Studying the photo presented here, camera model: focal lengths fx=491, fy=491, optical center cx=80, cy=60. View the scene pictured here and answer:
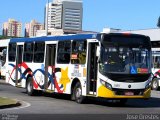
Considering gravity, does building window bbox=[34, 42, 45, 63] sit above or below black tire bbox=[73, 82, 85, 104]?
above

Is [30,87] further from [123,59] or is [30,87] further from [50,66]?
[123,59]

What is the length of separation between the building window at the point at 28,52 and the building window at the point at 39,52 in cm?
48

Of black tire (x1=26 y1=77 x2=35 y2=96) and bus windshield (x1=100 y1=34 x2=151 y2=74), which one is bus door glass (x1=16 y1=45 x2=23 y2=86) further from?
bus windshield (x1=100 y1=34 x2=151 y2=74)

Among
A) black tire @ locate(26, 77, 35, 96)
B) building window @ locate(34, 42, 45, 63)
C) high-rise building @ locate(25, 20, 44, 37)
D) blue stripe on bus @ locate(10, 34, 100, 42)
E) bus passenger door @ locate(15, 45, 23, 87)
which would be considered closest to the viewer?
blue stripe on bus @ locate(10, 34, 100, 42)

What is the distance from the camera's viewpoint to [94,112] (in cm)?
1638

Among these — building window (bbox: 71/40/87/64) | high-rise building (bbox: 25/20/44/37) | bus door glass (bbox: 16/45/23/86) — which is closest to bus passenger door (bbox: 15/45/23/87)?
bus door glass (bbox: 16/45/23/86)

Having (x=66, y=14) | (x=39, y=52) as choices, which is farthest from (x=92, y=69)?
(x=66, y=14)

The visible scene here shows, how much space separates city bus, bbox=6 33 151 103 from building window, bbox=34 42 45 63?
879mm

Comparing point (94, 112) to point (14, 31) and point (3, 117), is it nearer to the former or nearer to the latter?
point (3, 117)

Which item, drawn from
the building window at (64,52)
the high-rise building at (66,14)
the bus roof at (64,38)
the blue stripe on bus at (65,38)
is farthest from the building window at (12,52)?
the high-rise building at (66,14)

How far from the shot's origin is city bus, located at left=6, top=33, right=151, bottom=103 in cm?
1867

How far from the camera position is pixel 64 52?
2170cm

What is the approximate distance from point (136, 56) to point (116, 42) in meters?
1.01

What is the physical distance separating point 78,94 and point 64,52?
2353mm
